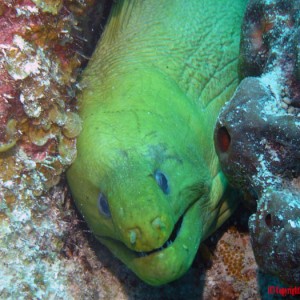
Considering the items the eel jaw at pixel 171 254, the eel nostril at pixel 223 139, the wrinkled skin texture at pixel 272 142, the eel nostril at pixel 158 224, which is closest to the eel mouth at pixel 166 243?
the eel jaw at pixel 171 254

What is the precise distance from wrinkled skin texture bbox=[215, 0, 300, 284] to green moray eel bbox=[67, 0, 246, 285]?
467 millimetres

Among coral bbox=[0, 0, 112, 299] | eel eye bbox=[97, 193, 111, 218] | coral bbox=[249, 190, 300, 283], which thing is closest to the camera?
coral bbox=[249, 190, 300, 283]

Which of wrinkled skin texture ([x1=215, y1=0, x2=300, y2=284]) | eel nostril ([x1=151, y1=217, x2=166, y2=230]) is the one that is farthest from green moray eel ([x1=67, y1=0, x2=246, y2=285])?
wrinkled skin texture ([x1=215, y1=0, x2=300, y2=284])

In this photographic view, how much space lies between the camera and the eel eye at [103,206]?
2.76 m

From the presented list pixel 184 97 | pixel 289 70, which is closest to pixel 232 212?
pixel 184 97

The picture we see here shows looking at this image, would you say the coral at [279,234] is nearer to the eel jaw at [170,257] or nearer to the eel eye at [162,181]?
the eel jaw at [170,257]

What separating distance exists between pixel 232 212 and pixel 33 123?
2.11m

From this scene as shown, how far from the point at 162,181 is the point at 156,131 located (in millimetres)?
424

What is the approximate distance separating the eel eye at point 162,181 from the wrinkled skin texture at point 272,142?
44cm

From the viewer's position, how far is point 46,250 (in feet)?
9.19

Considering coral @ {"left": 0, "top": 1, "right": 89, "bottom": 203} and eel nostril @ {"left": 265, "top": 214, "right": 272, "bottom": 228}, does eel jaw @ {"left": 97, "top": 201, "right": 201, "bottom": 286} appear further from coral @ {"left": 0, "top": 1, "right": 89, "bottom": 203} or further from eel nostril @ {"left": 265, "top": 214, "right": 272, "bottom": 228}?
coral @ {"left": 0, "top": 1, "right": 89, "bottom": 203}

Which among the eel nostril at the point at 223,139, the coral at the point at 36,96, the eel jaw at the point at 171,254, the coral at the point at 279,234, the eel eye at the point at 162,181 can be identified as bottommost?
the eel jaw at the point at 171,254

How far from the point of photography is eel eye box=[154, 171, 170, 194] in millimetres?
2633

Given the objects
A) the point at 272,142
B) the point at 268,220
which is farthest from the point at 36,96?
the point at 268,220
